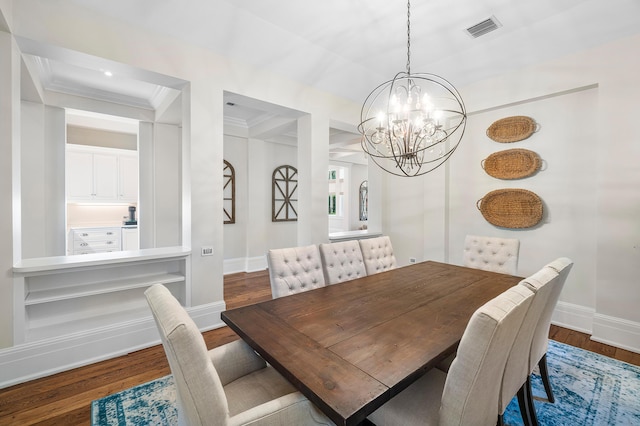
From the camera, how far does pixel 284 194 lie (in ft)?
20.0

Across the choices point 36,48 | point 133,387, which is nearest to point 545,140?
point 133,387

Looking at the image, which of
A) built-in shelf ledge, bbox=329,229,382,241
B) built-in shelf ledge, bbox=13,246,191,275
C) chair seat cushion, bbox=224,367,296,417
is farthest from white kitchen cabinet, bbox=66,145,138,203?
chair seat cushion, bbox=224,367,296,417

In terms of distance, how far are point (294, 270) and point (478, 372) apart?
1485 millimetres

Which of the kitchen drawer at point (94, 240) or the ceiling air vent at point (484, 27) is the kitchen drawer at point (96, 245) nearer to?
the kitchen drawer at point (94, 240)

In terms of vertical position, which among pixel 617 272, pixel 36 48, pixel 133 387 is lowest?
pixel 133 387

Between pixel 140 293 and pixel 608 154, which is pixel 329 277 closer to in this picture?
pixel 140 293

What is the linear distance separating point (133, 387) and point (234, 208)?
366 cm

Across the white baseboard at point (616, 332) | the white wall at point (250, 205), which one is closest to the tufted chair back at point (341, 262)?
the white baseboard at point (616, 332)

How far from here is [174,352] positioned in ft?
2.97

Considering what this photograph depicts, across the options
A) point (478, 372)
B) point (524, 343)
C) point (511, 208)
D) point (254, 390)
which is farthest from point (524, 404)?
point (511, 208)

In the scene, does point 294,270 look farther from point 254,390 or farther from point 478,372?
point 478,372

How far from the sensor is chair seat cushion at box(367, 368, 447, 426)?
1187 mm

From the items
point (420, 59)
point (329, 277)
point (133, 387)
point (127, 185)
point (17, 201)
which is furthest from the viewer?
point (127, 185)

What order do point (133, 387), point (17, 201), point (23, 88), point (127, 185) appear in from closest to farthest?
point (133, 387), point (17, 201), point (23, 88), point (127, 185)
